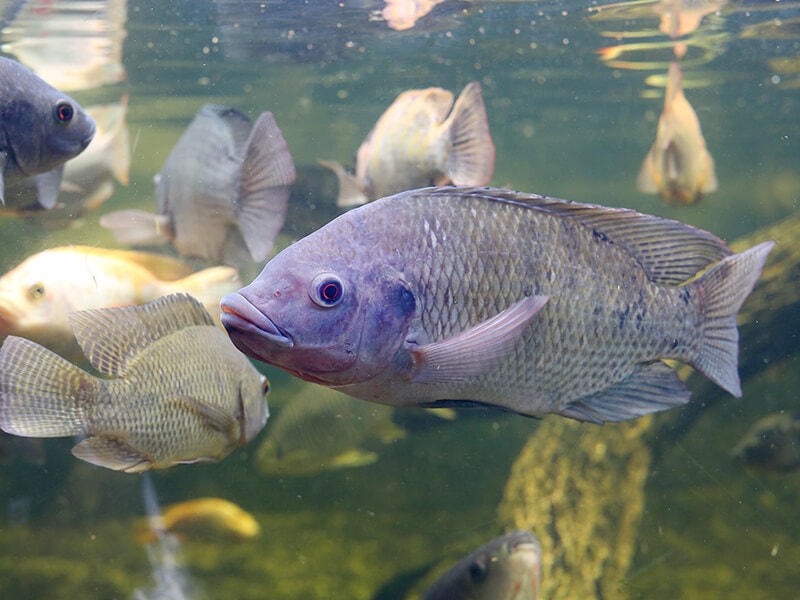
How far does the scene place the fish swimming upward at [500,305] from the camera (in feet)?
5.98

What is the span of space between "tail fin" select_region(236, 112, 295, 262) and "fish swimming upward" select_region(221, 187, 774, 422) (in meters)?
1.45

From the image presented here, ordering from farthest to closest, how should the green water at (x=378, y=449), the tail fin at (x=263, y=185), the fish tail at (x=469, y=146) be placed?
the green water at (x=378, y=449), the fish tail at (x=469, y=146), the tail fin at (x=263, y=185)

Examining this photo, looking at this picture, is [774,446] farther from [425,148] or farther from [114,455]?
[114,455]

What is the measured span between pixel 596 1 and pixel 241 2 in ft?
15.8

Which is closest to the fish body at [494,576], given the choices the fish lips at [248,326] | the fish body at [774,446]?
the fish lips at [248,326]

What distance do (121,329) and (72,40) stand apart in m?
8.06

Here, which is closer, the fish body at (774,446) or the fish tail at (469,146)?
the fish tail at (469,146)

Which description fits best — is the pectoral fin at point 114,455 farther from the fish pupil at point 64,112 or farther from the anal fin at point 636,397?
the anal fin at point 636,397

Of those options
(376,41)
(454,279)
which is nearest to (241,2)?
(376,41)

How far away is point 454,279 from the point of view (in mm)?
1988

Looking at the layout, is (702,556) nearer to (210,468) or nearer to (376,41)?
(210,468)

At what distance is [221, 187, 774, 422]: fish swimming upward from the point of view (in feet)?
5.98

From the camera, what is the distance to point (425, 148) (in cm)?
395

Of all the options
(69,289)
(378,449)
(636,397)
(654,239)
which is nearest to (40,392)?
(69,289)
